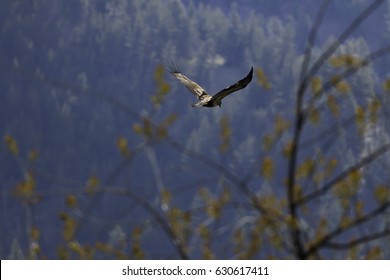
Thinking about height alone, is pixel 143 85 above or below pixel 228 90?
above

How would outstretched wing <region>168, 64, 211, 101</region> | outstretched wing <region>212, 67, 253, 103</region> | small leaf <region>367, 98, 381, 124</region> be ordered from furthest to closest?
small leaf <region>367, 98, 381, 124</region> < outstretched wing <region>168, 64, 211, 101</region> < outstretched wing <region>212, 67, 253, 103</region>

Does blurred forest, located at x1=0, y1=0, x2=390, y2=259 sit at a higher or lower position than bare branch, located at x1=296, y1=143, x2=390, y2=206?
higher

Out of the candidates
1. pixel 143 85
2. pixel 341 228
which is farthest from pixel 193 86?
pixel 143 85

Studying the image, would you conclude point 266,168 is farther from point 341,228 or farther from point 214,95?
point 214,95

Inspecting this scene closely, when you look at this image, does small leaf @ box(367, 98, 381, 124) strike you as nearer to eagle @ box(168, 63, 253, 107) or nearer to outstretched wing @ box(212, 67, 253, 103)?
eagle @ box(168, 63, 253, 107)

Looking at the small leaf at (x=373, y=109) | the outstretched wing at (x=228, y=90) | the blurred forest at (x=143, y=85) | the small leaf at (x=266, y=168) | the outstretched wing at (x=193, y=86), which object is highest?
the blurred forest at (x=143, y=85)

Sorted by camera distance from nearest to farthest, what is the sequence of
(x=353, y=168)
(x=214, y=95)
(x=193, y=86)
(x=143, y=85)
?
(x=214, y=95) < (x=193, y=86) < (x=353, y=168) < (x=143, y=85)

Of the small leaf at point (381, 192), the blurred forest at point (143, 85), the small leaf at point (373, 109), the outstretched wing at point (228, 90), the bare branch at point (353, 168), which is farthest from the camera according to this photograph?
the blurred forest at point (143, 85)

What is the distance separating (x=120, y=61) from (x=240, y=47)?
70.8ft

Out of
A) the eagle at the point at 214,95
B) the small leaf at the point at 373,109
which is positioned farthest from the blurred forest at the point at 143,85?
the eagle at the point at 214,95

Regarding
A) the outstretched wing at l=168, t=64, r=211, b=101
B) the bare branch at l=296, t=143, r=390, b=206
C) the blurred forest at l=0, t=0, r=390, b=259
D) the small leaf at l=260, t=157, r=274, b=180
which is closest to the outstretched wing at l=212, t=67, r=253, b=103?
the outstretched wing at l=168, t=64, r=211, b=101

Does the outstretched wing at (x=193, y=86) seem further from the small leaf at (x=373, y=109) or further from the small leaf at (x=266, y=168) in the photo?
the small leaf at (x=373, y=109)

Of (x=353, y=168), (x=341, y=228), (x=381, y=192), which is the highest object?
(x=381, y=192)

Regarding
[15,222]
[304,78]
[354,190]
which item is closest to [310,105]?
[304,78]
